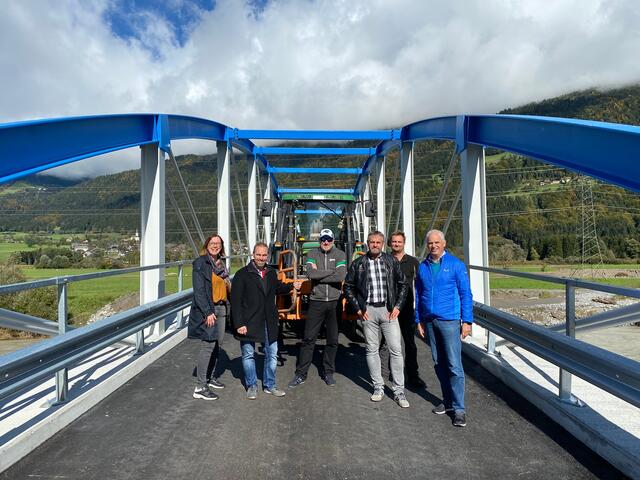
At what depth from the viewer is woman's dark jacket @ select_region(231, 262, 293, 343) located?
16.4 feet

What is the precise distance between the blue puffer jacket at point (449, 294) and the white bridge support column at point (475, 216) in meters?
2.98

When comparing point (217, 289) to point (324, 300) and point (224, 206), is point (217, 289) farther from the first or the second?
point (224, 206)

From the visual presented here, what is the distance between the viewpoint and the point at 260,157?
17.0m

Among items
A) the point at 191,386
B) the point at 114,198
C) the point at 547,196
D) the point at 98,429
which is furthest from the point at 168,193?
the point at 114,198

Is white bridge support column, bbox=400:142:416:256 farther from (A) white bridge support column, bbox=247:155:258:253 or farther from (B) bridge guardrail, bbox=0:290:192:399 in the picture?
(B) bridge guardrail, bbox=0:290:192:399

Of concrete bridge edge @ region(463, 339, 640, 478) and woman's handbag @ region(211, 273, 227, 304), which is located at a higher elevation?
woman's handbag @ region(211, 273, 227, 304)

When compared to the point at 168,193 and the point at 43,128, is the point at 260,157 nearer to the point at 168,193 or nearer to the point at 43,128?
the point at 168,193

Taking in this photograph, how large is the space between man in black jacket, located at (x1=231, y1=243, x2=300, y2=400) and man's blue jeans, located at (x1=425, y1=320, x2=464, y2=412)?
5.18 feet

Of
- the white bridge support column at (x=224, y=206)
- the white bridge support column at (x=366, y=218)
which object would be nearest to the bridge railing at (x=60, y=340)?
the white bridge support column at (x=224, y=206)

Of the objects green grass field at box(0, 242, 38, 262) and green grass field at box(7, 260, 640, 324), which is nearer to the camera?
green grass field at box(7, 260, 640, 324)

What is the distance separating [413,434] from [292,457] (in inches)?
40.7

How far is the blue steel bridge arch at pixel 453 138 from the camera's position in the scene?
13.7 ft

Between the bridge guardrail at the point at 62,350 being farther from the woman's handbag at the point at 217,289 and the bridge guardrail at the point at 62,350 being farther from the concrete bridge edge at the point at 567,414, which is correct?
the concrete bridge edge at the point at 567,414

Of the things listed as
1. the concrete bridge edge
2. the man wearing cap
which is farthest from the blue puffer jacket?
the man wearing cap
